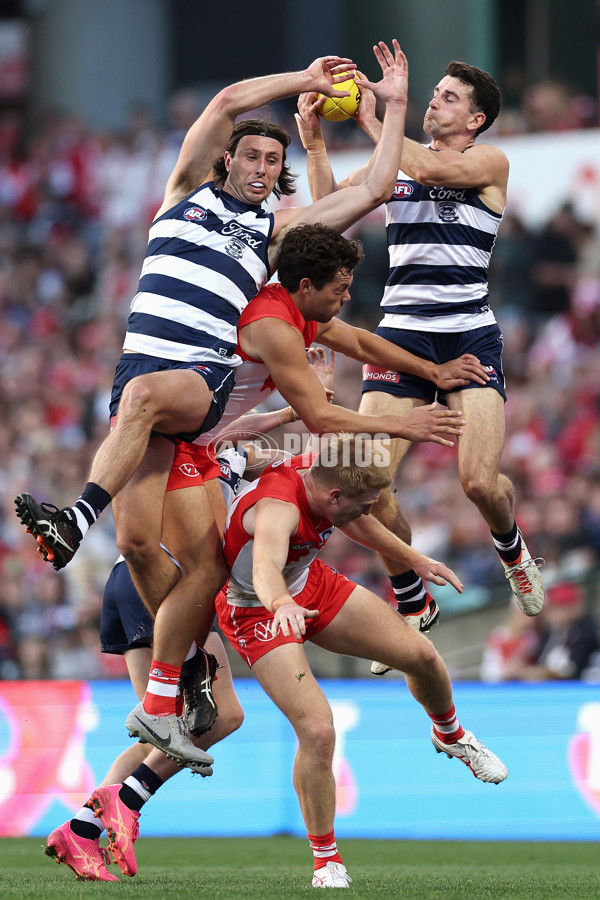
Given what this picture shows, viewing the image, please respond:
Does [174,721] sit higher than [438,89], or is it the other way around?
[438,89]

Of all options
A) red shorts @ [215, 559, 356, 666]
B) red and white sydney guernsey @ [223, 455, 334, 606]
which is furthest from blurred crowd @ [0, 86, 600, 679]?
red and white sydney guernsey @ [223, 455, 334, 606]

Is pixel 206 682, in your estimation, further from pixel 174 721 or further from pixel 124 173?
pixel 124 173

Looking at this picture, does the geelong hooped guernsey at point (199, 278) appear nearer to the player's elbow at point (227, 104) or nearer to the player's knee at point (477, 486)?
the player's elbow at point (227, 104)

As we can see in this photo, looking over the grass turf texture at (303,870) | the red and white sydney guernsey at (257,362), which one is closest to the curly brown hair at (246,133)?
the red and white sydney guernsey at (257,362)

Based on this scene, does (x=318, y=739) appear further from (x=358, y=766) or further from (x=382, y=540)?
(x=358, y=766)

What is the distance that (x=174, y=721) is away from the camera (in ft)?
19.9

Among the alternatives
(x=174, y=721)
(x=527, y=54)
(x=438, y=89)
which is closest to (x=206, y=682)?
(x=174, y=721)

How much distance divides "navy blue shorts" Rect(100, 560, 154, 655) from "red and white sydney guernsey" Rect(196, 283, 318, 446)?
93 cm

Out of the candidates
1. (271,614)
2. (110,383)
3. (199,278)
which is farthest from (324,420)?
(110,383)

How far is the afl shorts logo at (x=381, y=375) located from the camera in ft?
23.1

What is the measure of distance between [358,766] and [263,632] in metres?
3.53

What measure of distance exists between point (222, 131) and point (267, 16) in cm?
1305

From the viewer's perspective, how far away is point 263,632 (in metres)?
6.28

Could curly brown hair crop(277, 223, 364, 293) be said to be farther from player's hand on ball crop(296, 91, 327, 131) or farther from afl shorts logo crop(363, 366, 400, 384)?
afl shorts logo crop(363, 366, 400, 384)
